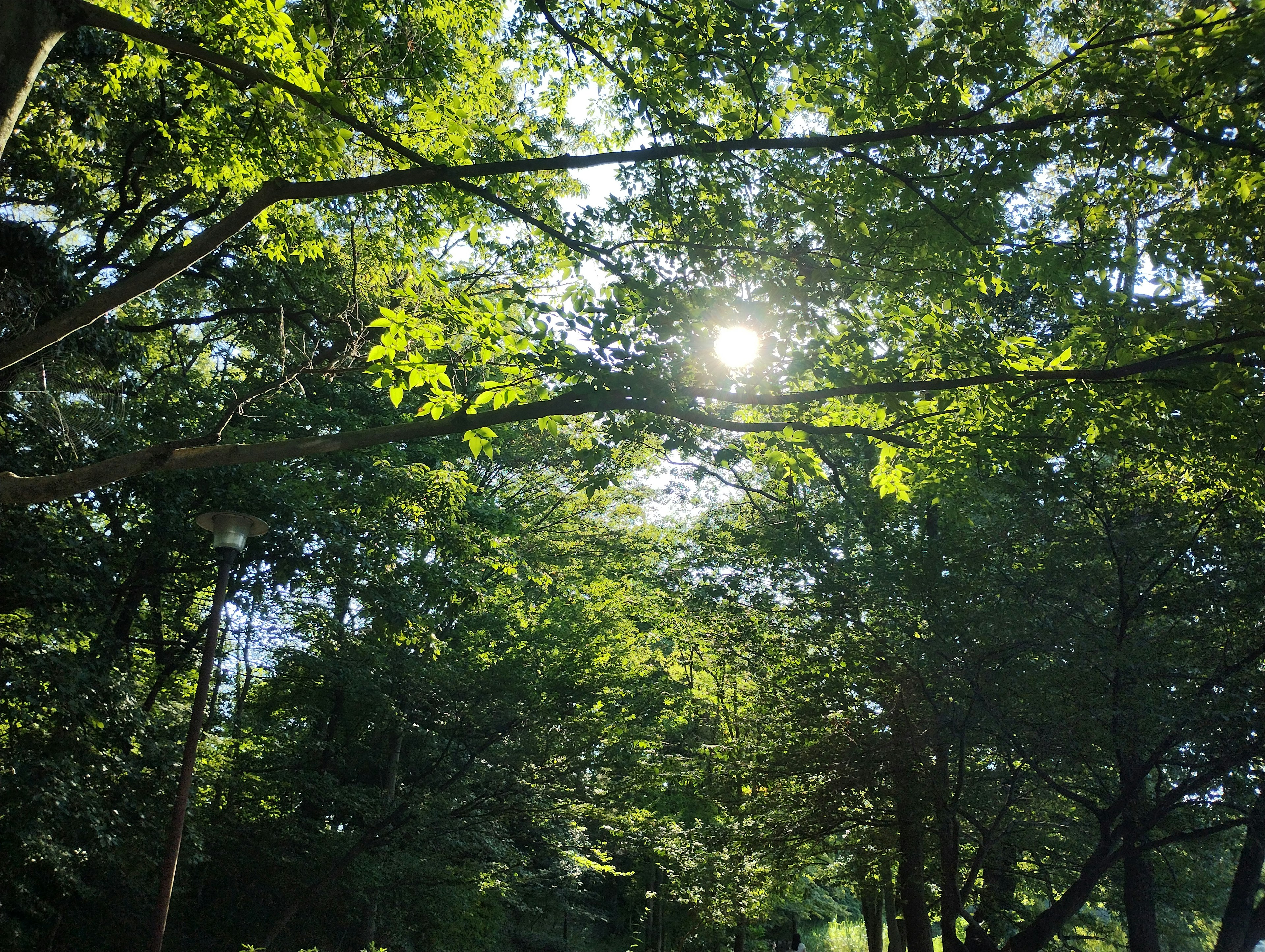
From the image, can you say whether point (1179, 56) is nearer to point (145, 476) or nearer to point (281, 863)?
point (145, 476)

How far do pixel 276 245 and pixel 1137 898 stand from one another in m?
10.8

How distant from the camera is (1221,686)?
704cm

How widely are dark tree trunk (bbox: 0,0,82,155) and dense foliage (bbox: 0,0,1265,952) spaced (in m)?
0.03

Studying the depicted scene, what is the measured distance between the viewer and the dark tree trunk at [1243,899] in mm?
9055

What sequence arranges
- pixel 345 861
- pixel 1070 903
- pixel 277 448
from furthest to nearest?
1. pixel 345 861
2. pixel 1070 903
3. pixel 277 448

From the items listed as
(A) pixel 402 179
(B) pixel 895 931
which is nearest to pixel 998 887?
(B) pixel 895 931

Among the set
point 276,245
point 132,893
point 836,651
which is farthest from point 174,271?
point 132,893

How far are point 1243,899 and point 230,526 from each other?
11352 millimetres

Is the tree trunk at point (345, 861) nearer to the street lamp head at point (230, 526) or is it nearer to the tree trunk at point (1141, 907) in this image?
the street lamp head at point (230, 526)

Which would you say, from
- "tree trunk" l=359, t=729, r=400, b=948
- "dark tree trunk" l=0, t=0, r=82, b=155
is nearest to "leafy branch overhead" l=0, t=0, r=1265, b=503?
"dark tree trunk" l=0, t=0, r=82, b=155

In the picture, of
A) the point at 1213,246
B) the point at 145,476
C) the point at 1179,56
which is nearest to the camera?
the point at 1179,56

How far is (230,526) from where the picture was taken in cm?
769

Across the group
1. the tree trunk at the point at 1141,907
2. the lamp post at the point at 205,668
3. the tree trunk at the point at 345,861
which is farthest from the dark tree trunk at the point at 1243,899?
the lamp post at the point at 205,668

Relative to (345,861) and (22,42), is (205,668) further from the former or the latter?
(345,861)
